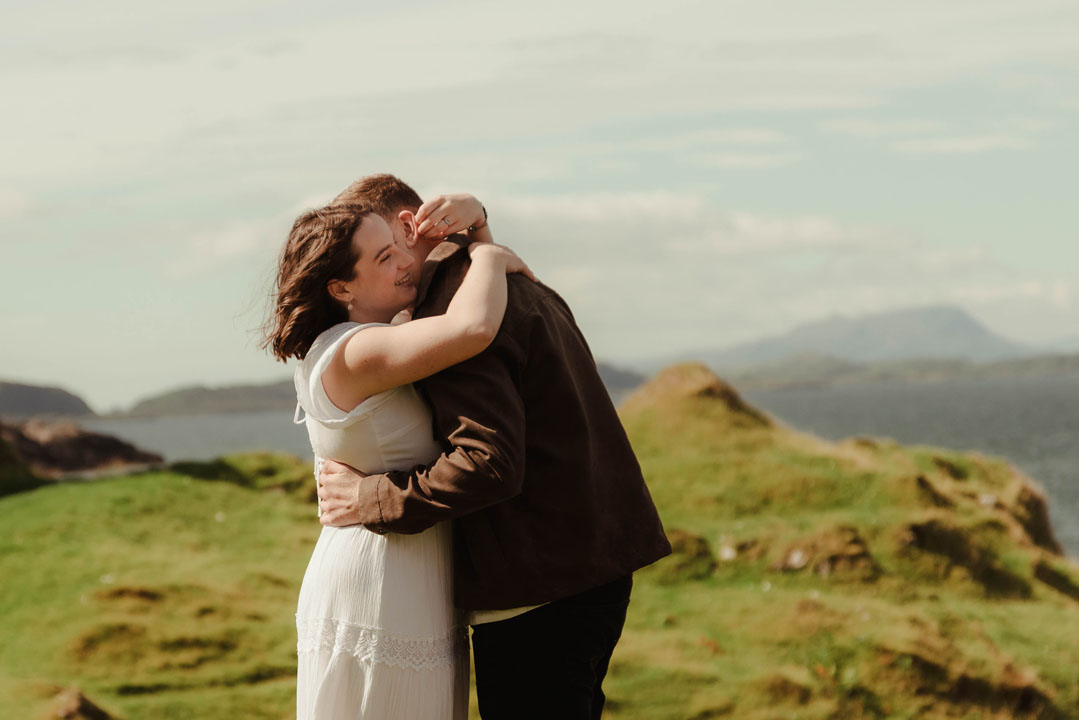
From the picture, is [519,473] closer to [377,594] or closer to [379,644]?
[377,594]

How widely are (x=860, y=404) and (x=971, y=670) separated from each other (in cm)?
15733

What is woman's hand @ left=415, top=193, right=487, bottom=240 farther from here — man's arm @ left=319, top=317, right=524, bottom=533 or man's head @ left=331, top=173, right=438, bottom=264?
man's arm @ left=319, top=317, right=524, bottom=533

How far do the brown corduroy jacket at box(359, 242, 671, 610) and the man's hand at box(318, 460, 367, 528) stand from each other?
0.08m

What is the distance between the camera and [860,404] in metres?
160

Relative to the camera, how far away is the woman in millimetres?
3604

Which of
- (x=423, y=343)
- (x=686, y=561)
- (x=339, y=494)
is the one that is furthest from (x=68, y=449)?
(x=423, y=343)

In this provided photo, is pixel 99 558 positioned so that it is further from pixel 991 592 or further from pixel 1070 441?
pixel 1070 441

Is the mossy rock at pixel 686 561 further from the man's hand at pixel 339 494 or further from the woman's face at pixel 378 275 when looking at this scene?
the woman's face at pixel 378 275

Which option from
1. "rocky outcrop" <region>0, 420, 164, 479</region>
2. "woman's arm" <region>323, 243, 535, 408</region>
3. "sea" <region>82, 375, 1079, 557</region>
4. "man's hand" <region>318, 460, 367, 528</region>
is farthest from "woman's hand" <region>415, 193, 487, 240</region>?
"sea" <region>82, 375, 1079, 557</region>

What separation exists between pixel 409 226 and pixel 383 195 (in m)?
0.14

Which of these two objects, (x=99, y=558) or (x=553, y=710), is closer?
(x=553, y=710)

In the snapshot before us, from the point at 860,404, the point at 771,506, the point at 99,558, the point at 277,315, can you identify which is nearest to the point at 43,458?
the point at 99,558

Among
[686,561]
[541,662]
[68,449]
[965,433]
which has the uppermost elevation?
[541,662]

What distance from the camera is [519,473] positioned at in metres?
3.41
